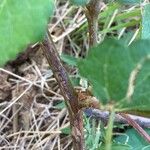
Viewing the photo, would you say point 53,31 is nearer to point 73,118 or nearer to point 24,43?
point 73,118

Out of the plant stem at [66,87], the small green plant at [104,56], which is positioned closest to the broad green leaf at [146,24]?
the plant stem at [66,87]

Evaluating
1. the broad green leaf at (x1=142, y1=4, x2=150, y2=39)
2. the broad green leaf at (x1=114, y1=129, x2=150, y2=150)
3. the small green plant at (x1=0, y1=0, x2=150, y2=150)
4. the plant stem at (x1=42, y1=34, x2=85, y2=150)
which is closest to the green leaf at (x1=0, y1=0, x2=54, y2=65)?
the small green plant at (x1=0, y1=0, x2=150, y2=150)

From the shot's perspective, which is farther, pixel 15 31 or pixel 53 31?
pixel 53 31

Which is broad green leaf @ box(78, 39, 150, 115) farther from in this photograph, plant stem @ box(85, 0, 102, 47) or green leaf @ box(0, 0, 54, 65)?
plant stem @ box(85, 0, 102, 47)

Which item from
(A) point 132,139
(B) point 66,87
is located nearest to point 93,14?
(B) point 66,87

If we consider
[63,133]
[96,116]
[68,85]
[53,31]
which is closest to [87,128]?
[96,116]

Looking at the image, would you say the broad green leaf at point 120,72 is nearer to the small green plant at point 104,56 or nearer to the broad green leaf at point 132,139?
the small green plant at point 104,56

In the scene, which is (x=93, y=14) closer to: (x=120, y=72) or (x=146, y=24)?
(x=146, y=24)
